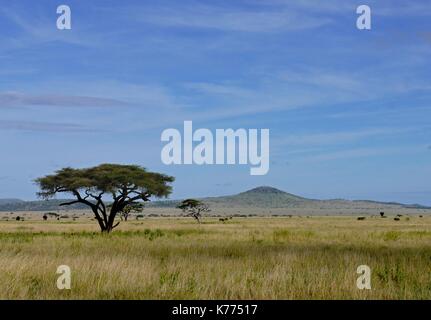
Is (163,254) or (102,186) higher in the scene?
(102,186)

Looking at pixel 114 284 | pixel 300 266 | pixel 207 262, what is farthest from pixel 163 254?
pixel 114 284

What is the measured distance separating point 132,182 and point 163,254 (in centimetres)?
3048

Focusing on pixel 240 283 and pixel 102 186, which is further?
pixel 102 186

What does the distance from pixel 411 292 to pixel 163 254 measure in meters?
10.1

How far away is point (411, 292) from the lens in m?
12.3

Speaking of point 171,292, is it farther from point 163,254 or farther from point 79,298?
point 163,254

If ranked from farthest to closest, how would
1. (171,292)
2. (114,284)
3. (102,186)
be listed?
(102,186), (114,284), (171,292)

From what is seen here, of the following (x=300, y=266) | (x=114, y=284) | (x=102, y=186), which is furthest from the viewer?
(x=102, y=186)

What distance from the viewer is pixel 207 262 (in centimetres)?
1728

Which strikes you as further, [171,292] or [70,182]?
[70,182]
